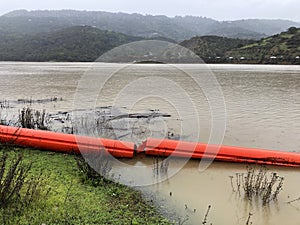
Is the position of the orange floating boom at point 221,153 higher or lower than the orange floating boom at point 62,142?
higher

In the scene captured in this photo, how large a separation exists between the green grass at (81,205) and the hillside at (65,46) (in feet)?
279

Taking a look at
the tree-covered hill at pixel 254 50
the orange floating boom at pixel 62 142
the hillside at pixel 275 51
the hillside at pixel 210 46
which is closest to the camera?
the orange floating boom at pixel 62 142

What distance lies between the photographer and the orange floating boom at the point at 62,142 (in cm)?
792

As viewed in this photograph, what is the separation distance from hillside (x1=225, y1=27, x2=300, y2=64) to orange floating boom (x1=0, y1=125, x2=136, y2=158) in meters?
60.9

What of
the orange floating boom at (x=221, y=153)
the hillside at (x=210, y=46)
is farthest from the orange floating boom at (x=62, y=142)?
the hillside at (x=210, y=46)

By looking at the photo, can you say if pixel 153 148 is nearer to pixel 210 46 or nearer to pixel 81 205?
pixel 81 205

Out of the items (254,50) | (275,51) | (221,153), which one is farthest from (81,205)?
(254,50)

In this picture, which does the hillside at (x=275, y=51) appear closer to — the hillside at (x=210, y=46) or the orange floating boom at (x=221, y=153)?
the hillside at (x=210, y=46)

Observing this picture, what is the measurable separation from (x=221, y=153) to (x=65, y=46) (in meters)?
104

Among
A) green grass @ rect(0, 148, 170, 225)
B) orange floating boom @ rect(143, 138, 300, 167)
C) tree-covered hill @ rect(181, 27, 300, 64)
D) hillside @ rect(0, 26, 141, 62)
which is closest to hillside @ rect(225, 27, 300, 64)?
tree-covered hill @ rect(181, 27, 300, 64)

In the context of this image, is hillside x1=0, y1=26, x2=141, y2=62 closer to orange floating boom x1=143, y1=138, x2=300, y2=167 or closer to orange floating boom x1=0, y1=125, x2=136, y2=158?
orange floating boom x1=0, y1=125, x2=136, y2=158

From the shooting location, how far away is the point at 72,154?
26.0ft

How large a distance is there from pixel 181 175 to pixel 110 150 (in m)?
1.75

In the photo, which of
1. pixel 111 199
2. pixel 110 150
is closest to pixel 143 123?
pixel 110 150
